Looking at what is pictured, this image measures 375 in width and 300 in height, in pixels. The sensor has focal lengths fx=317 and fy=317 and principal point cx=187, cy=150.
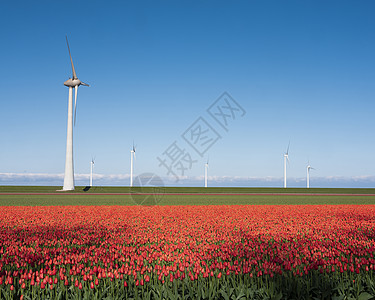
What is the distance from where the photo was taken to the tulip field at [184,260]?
7000 millimetres

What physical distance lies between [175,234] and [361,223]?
1167 centimetres

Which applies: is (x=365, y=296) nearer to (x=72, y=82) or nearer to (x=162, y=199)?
(x=162, y=199)

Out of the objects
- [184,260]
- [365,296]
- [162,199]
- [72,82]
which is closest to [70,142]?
[72,82]

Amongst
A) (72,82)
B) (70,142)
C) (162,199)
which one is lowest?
(162,199)

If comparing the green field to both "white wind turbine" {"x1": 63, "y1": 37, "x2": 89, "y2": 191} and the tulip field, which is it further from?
the tulip field

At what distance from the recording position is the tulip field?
7.00 meters

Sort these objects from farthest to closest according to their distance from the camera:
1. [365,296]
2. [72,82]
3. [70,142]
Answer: [72,82] → [70,142] → [365,296]

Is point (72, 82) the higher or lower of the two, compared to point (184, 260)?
higher

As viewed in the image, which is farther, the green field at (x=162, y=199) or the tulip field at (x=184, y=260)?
the green field at (x=162, y=199)

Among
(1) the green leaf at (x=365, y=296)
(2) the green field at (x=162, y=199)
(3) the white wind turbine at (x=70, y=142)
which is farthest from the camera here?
(3) the white wind turbine at (x=70, y=142)

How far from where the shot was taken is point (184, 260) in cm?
926

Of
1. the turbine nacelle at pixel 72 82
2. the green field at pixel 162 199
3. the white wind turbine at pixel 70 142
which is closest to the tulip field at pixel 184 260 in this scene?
the green field at pixel 162 199

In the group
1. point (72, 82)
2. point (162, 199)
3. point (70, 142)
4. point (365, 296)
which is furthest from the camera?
point (72, 82)

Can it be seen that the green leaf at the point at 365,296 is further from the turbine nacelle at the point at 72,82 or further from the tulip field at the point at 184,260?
the turbine nacelle at the point at 72,82
